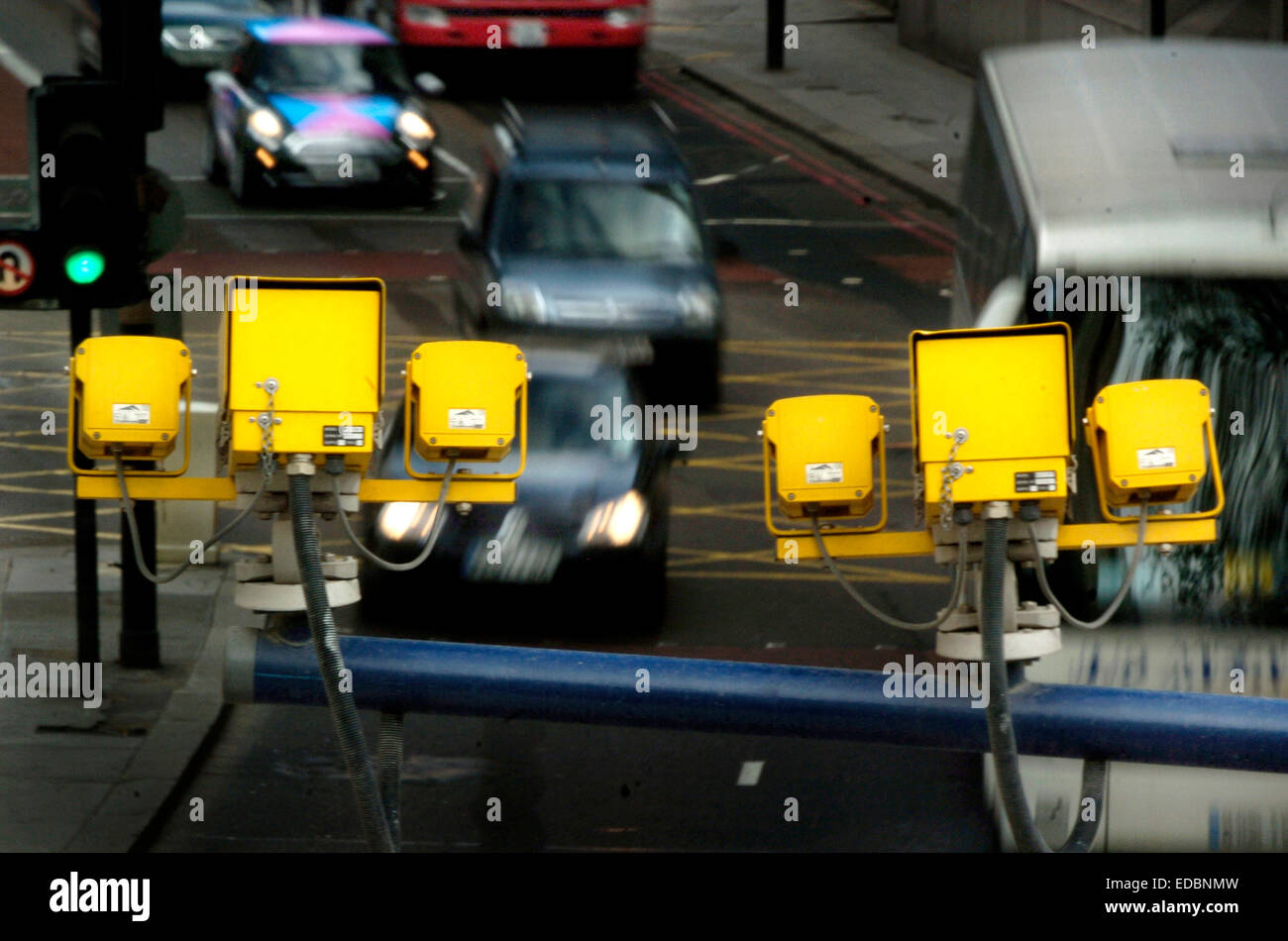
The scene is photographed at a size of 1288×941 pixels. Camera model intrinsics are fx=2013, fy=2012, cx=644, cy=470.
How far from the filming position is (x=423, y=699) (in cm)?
406

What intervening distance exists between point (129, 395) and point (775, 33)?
27.4 meters

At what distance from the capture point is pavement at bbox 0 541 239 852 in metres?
9.17

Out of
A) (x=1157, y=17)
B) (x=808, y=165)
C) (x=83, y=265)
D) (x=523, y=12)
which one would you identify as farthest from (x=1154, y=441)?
(x=523, y=12)

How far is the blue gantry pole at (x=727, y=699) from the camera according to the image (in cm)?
395

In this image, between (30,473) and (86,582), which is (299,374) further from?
(30,473)

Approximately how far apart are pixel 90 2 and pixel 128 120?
913 millimetres

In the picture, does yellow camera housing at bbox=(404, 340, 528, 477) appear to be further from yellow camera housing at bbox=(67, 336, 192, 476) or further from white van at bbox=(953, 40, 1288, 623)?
white van at bbox=(953, 40, 1288, 623)

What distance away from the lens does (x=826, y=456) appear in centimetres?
416

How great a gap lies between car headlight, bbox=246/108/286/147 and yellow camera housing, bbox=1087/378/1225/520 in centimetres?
1976

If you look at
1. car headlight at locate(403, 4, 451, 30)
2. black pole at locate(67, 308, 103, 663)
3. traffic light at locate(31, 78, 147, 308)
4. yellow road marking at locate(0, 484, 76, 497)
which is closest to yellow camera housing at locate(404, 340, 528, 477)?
traffic light at locate(31, 78, 147, 308)

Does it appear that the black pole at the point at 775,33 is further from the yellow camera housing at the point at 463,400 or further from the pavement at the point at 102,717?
the yellow camera housing at the point at 463,400

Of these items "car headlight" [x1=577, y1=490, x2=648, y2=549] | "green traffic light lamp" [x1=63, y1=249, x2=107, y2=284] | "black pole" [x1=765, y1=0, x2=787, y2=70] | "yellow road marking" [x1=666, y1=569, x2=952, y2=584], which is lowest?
"yellow road marking" [x1=666, y1=569, x2=952, y2=584]

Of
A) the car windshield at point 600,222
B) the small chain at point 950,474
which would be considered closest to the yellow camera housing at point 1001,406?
the small chain at point 950,474

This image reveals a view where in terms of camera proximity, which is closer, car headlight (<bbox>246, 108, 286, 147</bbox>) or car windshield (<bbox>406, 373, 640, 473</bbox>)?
car windshield (<bbox>406, 373, 640, 473</bbox>)
